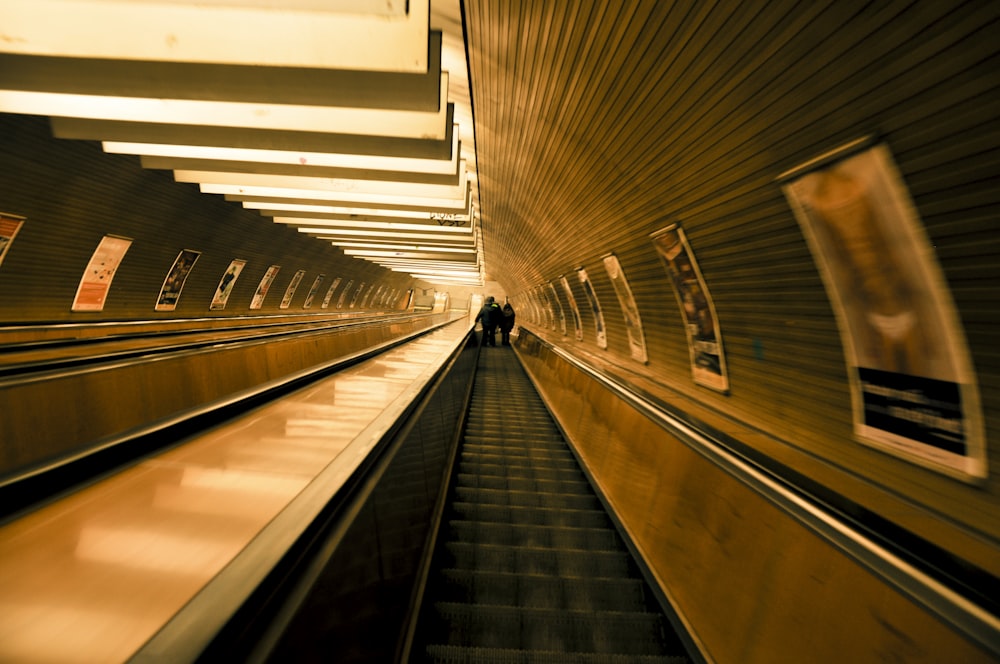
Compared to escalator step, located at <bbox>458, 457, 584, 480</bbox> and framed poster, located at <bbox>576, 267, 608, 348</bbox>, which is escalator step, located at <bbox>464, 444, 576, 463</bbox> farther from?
framed poster, located at <bbox>576, 267, 608, 348</bbox>

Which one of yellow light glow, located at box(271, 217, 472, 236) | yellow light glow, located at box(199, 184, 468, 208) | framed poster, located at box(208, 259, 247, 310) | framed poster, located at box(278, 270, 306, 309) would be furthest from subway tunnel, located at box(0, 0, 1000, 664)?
framed poster, located at box(278, 270, 306, 309)

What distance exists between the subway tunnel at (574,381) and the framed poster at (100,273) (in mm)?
904

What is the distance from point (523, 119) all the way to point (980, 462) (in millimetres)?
4485

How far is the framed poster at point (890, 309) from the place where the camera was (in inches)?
93.0

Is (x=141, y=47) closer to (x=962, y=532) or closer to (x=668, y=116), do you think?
(x=668, y=116)

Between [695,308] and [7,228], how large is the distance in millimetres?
8805

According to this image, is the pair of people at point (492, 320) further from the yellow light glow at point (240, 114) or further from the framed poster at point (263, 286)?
the yellow light glow at point (240, 114)

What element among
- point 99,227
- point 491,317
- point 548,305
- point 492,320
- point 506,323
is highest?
point 99,227

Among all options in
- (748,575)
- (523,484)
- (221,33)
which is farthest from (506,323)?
(748,575)

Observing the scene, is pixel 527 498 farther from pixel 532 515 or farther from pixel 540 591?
pixel 540 591

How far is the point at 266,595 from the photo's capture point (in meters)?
1.13

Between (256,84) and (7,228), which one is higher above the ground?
(256,84)

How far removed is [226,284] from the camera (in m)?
12.4

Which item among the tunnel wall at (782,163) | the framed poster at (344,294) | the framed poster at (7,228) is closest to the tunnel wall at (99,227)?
the framed poster at (7,228)
